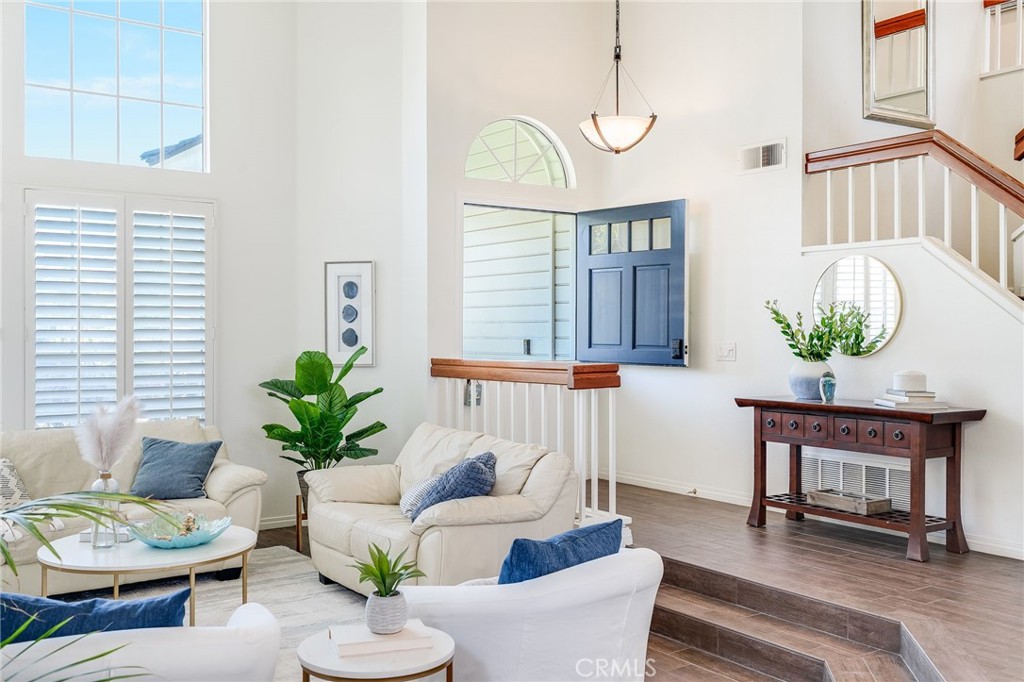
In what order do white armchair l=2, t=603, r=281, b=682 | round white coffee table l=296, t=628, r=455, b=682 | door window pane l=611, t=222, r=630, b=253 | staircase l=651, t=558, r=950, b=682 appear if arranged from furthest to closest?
door window pane l=611, t=222, r=630, b=253 → staircase l=651, t=558, r=950, b=682 → round white coffee table l=296, t=628, r=455, b=682 → white armchair l=2, t=603, r=281, b=682

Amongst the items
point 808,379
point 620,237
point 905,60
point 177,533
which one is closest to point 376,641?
point 177,533

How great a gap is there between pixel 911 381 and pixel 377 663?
11.7 feet

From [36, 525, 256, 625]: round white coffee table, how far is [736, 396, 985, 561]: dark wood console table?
3156 mm

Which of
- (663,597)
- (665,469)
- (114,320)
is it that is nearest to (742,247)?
(665,469)

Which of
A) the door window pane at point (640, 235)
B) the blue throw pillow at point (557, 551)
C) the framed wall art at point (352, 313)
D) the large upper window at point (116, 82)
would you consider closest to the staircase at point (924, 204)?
the door window pane at point (640, 235)

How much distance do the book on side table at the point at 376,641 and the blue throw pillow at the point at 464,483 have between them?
1587mm

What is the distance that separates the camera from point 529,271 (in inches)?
311

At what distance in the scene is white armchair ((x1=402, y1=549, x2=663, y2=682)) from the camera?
2.79 meters

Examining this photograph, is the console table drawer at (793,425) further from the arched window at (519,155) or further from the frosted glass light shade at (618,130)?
the arched window at (519,155)

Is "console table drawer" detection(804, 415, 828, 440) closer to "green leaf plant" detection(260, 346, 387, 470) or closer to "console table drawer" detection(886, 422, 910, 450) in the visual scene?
"console table drawer" detection(886, 422, 910, 450)

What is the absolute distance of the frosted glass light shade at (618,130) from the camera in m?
5.83

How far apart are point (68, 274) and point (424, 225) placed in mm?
2391

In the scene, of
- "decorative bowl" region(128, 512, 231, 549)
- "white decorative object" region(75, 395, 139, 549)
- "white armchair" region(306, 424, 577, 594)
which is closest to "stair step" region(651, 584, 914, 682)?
"white armchair" region(306, 424, 577, 594)

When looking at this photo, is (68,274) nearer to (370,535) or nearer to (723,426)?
(370,535)
